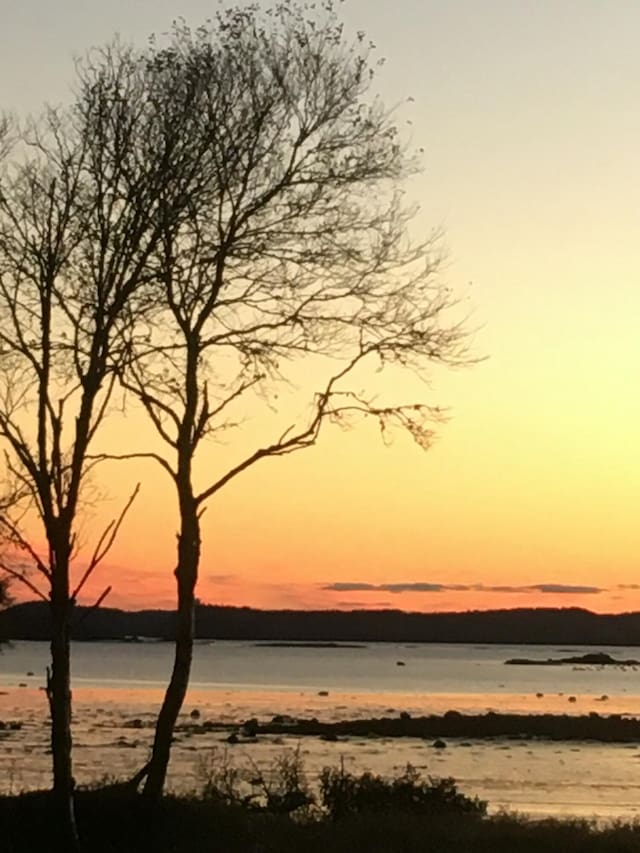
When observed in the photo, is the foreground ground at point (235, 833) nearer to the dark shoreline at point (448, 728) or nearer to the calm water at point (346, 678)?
the dark shoreline at point (448, 728)

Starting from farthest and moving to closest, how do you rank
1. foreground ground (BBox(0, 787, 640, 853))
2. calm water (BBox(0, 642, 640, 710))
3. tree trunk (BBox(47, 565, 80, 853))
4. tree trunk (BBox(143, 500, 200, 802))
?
calm water (BBox(0, 642, 640, 710)) → tree trunk (BBox(143, 500, 200, 802)) → foreground ground (BBox(0, 787, 640, 853)) → tree trunk (BBox(47, 565, 80, 853))

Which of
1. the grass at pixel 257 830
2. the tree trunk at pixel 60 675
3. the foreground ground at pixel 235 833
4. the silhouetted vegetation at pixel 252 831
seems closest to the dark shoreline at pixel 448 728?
the grass at pixel 257 830

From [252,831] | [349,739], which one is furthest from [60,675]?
[349,739]

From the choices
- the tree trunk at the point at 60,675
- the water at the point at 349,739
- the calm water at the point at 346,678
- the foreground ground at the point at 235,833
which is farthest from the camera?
the calm water at the point at 346,678

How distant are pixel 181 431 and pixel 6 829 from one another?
5429mm

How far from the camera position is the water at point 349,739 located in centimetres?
4506

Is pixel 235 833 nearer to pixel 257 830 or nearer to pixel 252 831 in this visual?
pixel 252 831

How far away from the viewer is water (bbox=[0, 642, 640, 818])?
45.1m

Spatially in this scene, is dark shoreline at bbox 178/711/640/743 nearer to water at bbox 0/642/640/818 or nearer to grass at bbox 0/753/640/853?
water at bbox 0/642/640/818

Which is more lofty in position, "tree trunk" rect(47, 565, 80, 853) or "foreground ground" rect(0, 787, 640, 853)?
"tree trunk" rect(47, 565, 80, 853)

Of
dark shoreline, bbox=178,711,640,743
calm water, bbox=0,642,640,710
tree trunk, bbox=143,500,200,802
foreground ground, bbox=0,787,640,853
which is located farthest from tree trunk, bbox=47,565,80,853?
calm water, bbox=0,642,640,710

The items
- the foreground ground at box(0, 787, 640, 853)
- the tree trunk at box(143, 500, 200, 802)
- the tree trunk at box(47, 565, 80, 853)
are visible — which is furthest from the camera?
the tree trunk at box(143, 500, 200, 802)

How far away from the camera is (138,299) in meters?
20.2

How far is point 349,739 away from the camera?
64.9 metres
